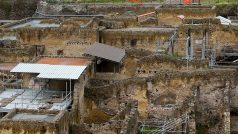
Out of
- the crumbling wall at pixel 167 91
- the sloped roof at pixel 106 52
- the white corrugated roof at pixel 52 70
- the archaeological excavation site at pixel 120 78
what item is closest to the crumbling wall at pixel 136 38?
the archaeological excavation site at pixel 120 78

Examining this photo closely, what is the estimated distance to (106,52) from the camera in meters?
37.9

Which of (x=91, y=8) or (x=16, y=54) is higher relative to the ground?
(x=91, y=8)

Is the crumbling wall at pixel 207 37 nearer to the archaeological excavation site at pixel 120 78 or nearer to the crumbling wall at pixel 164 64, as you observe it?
the archaeological excavation site at pixel 120 78

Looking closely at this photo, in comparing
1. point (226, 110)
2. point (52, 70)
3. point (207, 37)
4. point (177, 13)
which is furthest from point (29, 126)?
point (177, 13)

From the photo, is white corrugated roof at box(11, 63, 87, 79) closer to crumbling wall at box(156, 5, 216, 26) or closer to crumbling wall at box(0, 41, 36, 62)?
crumbling wall at box(0, 41, 36, 62)

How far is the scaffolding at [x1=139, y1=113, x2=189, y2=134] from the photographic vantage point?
30.7m

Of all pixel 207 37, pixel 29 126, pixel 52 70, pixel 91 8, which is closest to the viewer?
pixel 29 126

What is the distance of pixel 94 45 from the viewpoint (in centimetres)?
3856

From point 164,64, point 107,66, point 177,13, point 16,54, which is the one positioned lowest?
point 107,66

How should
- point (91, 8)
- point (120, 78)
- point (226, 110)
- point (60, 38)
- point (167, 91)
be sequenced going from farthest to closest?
point (91, 8), point (60, 38), point (120, 78), point (167, 91), point (226, 110)

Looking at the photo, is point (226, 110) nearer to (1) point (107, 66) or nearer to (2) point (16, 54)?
(1) point (107, 66)

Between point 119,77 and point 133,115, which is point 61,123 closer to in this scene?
point 133,115

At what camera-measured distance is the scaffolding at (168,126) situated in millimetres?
30719

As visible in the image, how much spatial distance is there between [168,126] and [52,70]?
7.52 meters
